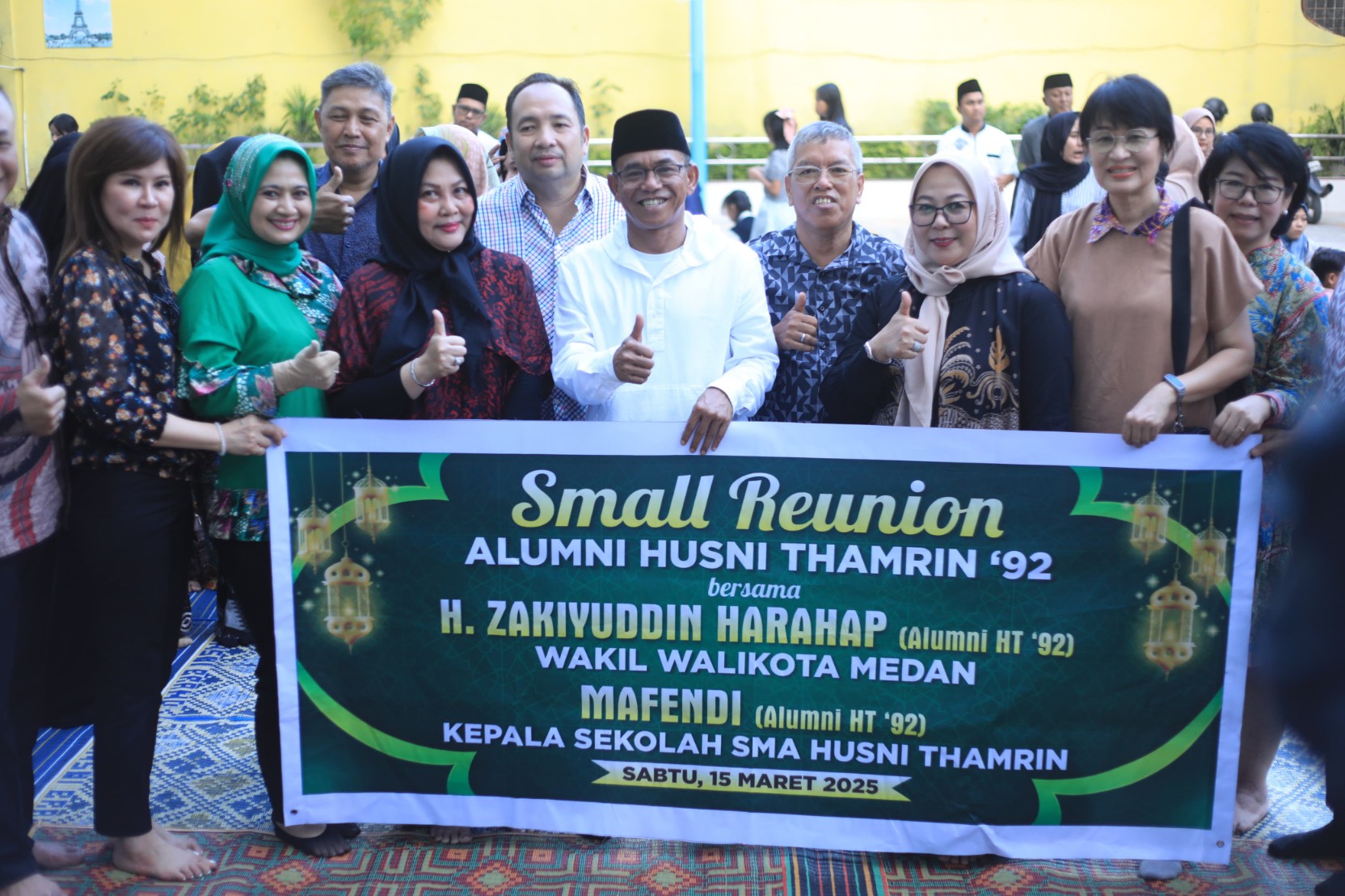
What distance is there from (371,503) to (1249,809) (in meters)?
2.33

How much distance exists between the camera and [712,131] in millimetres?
13805

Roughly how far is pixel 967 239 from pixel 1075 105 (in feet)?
39.7

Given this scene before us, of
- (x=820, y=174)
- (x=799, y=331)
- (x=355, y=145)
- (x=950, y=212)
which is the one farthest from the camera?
(x=355, y=145)

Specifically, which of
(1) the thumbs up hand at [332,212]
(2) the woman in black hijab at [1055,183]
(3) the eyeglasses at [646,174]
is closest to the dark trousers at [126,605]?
(1) the thumbs up hand at [332,212]

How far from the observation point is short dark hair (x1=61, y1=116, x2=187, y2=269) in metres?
2.52

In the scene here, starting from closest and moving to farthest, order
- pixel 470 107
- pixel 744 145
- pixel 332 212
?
pixel 332 212 < pixel 470 107 < pixel 744 145

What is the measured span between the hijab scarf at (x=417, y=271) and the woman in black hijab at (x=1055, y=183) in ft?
12.3

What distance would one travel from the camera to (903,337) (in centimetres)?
257

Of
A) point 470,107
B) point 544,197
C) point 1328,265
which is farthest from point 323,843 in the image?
point 470,107

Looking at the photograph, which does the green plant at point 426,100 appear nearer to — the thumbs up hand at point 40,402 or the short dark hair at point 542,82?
the short dark hair at point 542,82

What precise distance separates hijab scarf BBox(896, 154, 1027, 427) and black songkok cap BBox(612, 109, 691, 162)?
624mm

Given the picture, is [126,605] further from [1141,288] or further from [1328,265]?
[1328,265]

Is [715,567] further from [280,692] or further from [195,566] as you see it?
[195,566]

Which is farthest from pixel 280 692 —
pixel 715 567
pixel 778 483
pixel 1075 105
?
pixel 1075 105
